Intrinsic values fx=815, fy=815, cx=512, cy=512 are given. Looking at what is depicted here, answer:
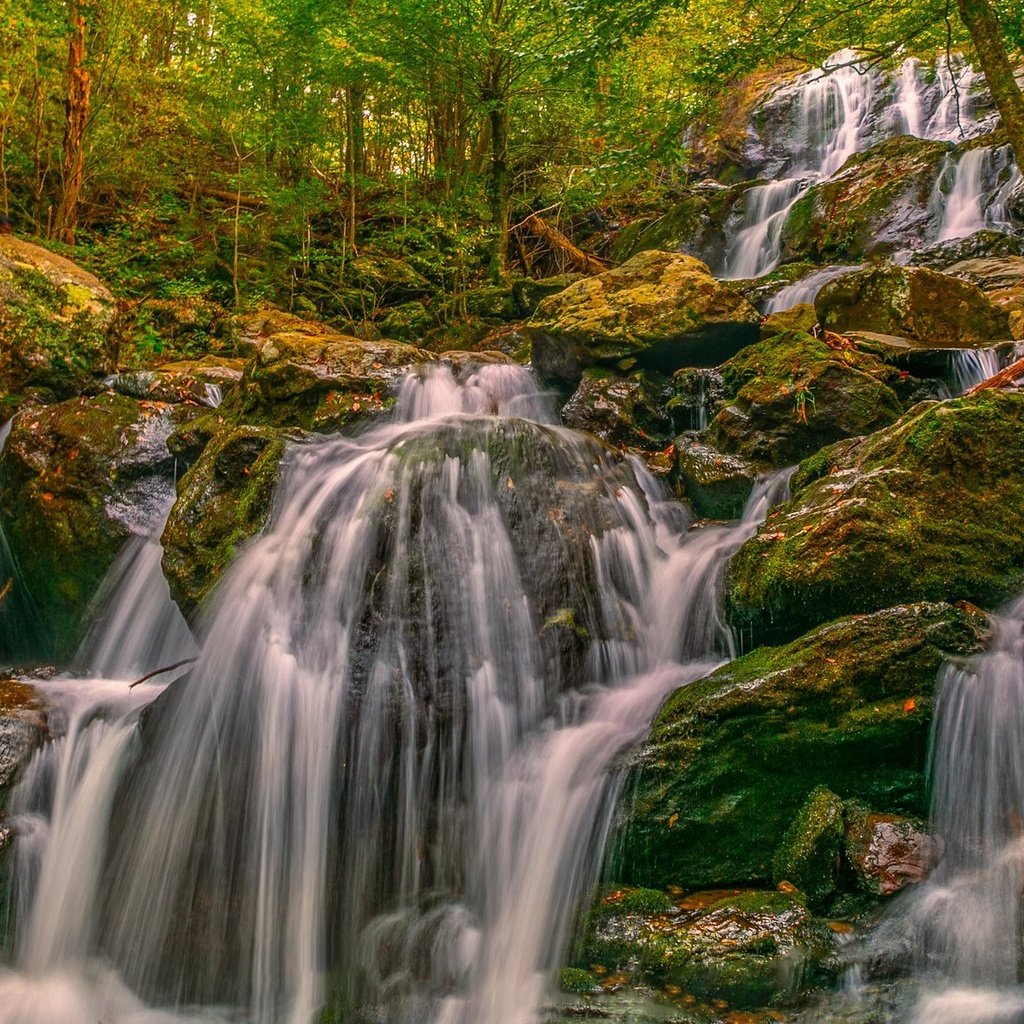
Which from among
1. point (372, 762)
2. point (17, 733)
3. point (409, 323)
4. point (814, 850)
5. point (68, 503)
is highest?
point (409, 323)

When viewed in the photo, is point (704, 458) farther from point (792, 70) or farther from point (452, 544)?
point (792, 70)

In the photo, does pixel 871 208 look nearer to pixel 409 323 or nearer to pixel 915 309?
pixel 915 309

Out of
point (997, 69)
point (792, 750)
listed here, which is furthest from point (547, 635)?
point (997, 69)

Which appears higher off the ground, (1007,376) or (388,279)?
(388,279)

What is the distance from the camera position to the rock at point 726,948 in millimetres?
2953

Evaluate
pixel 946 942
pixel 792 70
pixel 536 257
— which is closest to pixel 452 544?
pixel 946 942

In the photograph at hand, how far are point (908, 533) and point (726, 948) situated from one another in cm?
224

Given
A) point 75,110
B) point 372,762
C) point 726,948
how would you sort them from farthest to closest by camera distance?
1. point 75,110
2. point 372,762
3. point 726,948

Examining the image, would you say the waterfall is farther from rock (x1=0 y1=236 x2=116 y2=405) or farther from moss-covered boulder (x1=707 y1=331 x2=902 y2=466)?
rock (x1=0 y1=236 x2=116 y2=405)

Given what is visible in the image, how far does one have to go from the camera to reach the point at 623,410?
25.3 feet

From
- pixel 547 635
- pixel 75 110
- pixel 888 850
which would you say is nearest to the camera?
pixel 888 850

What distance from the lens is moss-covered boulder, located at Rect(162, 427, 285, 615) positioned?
5.49 m

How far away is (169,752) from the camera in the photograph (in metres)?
4.59

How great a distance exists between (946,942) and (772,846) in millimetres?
756
